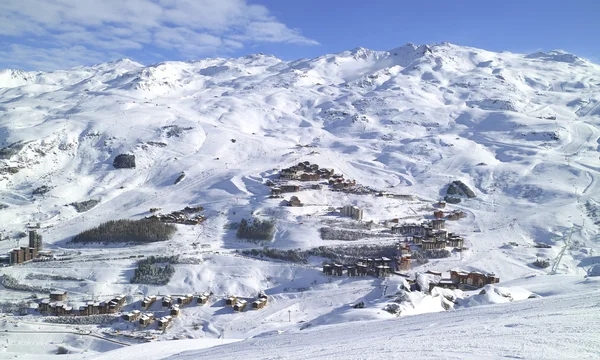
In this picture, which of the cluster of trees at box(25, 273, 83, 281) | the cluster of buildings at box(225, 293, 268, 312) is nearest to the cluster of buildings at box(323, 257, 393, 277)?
the cluster of buildings at box(225, 293, 268, 312)

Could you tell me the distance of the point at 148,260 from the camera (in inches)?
1492

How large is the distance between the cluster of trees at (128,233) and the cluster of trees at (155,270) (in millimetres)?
5762

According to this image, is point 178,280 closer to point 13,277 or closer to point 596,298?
point 13,277

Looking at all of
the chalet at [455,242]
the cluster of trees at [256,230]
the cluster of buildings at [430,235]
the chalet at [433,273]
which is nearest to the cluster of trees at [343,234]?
the cluster of buildings at [430,235]

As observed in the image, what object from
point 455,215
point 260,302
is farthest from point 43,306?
point 455,215

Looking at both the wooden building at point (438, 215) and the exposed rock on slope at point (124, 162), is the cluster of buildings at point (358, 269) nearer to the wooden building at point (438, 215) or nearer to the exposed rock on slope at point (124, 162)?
the wooden building at point (438, 215)

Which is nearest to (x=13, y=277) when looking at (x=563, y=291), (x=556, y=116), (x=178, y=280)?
(x=178, y=280)

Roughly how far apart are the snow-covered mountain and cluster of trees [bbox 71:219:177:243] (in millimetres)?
1376

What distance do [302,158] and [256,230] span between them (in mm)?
25580

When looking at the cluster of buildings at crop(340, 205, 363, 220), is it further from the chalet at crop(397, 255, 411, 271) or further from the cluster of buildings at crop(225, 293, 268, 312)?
the cluster of buildings at crop(225, 293, 268, 312)

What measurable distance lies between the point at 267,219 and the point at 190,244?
8063 mm

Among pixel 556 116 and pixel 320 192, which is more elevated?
pixel 556 116

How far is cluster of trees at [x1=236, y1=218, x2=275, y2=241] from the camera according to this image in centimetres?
4444

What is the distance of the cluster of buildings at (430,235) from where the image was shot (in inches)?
1649
